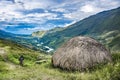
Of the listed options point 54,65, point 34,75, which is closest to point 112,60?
point 54,65

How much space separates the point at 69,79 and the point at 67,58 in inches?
371

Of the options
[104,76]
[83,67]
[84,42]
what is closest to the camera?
[104,76]

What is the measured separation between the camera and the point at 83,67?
29.5m

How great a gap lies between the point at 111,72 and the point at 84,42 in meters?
12.8

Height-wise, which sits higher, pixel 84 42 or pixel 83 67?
pixel 84 42

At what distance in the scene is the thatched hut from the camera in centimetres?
2973

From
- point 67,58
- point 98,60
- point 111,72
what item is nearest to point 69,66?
point 67,58

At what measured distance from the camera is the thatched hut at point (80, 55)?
1171 inches

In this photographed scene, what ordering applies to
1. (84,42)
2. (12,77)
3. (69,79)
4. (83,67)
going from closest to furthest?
(69,79) → (12,77) → (83,67) → (84,42)

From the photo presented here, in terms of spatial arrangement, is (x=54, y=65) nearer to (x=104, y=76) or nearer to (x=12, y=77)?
(x=12, y=77)

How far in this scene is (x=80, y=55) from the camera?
99.2 feet

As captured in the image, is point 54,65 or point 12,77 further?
point 54,65

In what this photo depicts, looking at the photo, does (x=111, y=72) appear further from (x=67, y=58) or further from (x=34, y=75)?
(x=67, y=58)

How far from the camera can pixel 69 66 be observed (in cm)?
3038
